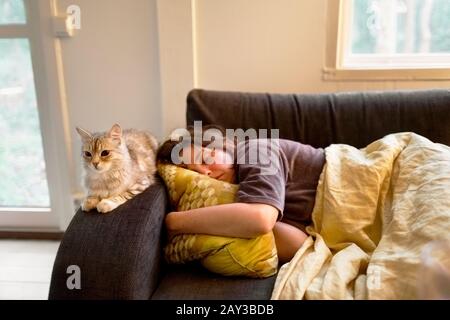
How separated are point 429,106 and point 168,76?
3.55 ft

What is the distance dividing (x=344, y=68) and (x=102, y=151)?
1.12 metres

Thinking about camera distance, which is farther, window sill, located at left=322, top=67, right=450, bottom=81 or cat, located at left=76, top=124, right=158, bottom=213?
window sill, located at left=322, top=67, right=450, bottom=81

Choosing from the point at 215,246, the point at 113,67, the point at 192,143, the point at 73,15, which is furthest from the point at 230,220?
the point at 73,15

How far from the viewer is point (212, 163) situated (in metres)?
1.33

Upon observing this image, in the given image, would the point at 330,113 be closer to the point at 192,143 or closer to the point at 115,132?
the point at 192,143

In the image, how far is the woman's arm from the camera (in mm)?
1144

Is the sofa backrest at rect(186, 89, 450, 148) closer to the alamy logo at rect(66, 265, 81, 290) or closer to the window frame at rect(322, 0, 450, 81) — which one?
the window frame at rect(322, 0, 450, 81)

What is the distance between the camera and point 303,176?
134cm

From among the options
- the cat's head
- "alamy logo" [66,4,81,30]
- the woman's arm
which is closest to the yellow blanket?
the woman's arm

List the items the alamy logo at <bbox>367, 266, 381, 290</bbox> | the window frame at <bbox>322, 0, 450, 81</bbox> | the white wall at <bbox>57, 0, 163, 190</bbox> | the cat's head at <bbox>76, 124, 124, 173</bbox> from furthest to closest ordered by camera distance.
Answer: the white wall at <bbox>57, 0, 163, 190</bbox> < the window frame at <bbox>322, 0, 450, 81</bbox> < the cat's head at <bbox>76, 124, 124, 173</bbox> < the alamy logo at <bbox>367, 266, 381, 290</bbox>

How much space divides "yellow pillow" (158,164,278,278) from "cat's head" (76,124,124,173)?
0.21m

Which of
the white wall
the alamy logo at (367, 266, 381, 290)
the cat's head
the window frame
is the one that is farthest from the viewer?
the white wall
